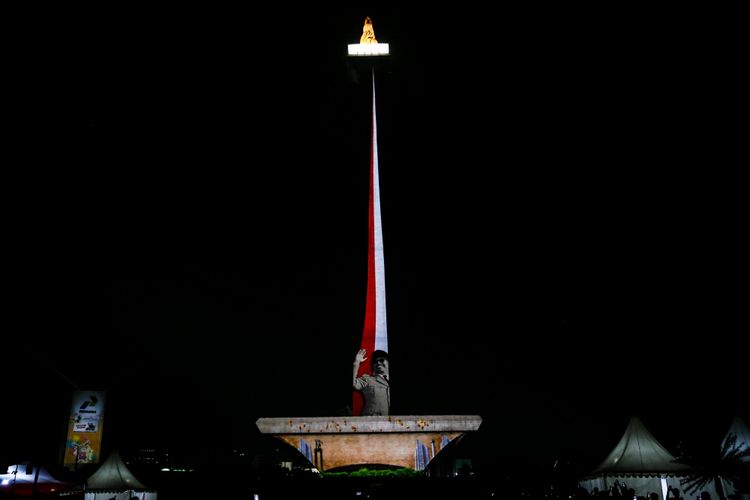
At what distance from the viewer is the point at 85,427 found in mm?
46719

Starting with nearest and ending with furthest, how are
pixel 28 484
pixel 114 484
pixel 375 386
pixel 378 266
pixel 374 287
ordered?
1. pixel 114 484
2. pixel 28 484
3. pixel 375 386
4. pixel 374 287
5. pixel 378 266

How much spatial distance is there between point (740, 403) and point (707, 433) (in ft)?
42.8

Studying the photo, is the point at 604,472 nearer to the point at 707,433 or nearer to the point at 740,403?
the point at 740,403

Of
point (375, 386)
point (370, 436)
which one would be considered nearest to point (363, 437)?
point (370, 436)

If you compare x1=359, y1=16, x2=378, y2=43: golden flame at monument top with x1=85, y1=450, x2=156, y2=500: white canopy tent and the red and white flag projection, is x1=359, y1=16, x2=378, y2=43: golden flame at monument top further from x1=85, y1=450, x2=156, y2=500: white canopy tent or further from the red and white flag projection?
x1=85, y1=450, x2=156, y2=500: white canopy tent

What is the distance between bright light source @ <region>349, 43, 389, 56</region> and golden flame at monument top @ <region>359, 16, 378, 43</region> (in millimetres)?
434

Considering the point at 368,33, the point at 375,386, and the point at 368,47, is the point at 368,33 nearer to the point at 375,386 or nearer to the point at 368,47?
the point at 368,47

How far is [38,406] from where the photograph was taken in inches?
1806

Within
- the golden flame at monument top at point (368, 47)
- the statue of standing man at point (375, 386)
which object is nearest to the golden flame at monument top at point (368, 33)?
the golden flame at monument top at point (368, 47)

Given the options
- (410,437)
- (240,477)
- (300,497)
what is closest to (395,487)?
(300,497)

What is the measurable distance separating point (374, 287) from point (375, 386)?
6.06 m

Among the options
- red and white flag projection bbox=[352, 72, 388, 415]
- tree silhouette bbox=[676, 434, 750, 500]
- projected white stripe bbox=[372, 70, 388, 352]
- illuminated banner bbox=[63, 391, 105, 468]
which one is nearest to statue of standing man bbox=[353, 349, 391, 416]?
red and white flag projection bbox=[352, 72, 388, 415]

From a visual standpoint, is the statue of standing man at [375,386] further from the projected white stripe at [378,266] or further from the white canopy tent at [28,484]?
the white canopy tent at [28,484]

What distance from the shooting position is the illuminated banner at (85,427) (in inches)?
1823
